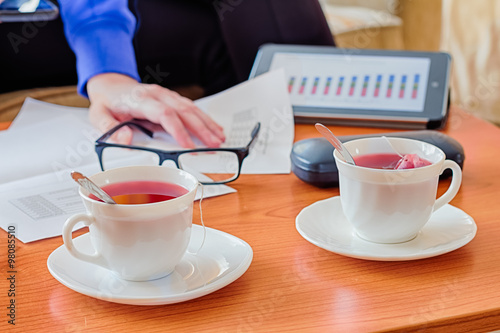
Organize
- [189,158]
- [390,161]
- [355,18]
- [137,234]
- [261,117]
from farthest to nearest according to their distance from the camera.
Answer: [355,18] → [261,117] → [189,158] → [390,161] → [137,234]

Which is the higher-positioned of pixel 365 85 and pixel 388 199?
pixel 388 199

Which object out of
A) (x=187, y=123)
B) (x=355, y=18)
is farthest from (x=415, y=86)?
(x=355, y=18)

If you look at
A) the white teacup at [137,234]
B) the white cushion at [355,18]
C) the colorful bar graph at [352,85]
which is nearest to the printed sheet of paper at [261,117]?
the colorful bar graph at [352,85]

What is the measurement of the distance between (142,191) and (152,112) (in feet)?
1.30

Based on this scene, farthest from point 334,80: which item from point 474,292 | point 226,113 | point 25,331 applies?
point 25,331

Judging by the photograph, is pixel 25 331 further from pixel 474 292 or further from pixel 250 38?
pixel 250 38

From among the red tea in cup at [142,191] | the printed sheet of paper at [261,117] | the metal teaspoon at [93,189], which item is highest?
the metal teaspoon at [93,189]

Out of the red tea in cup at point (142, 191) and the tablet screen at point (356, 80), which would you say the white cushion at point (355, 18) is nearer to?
the tablet screen at point (356, 80)

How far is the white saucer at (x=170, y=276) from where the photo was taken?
44cm

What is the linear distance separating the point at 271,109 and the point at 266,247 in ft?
1.34

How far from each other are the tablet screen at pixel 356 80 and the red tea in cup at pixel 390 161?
376 mm

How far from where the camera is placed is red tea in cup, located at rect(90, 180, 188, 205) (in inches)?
19.2

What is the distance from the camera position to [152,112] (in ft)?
2.89

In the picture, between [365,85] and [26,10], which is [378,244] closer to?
[365,85]
